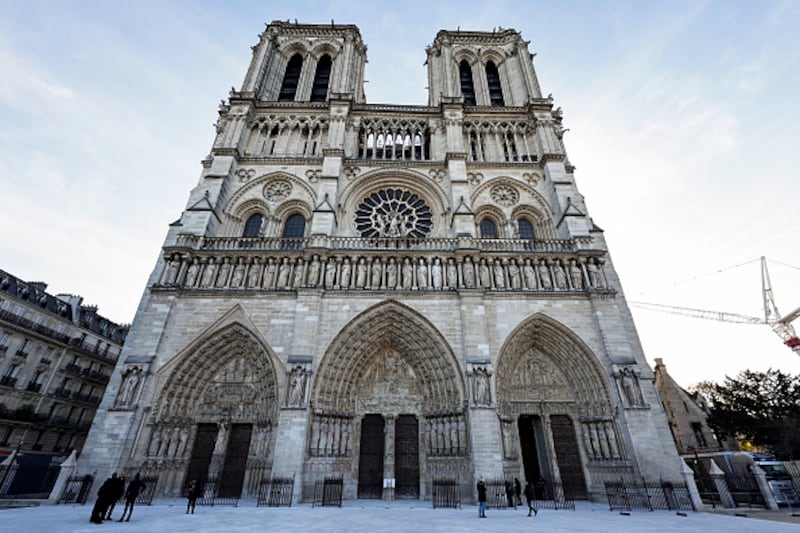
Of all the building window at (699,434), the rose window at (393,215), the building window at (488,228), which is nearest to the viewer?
the rose window at (393,215)

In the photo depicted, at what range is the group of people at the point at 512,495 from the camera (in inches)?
326

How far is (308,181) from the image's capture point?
1745cm

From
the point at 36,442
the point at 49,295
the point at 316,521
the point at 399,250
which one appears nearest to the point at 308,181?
the point at 399,250

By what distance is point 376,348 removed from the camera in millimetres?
13516

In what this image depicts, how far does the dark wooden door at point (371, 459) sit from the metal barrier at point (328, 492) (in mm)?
1310

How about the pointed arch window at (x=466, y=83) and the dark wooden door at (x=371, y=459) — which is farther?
the pointed arch window at (x=466, y=83)

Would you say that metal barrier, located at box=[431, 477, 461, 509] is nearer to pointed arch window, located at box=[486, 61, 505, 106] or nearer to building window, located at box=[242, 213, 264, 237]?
building window, located at box=[242, 213, 264, 237]

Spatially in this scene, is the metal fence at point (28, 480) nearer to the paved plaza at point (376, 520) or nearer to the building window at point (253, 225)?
the paved plaza at point (376, 520)

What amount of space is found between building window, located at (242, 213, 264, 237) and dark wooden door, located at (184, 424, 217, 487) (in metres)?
8.27

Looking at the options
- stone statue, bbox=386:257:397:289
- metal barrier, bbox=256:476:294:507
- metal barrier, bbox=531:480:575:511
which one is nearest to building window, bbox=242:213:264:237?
stone statue, bbox=386:257:397:289

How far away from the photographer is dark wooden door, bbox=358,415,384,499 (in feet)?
38.8

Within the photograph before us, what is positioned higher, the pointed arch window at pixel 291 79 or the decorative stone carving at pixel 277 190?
the pointed arch window at pixel 291 79

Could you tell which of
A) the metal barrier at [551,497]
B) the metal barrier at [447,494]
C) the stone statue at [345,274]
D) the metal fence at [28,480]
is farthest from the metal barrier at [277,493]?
the metal fence at [28,480]

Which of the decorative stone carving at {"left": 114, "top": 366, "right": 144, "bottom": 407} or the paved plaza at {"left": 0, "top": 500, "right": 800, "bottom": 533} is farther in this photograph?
the decorative stone carving at {"left": 114, "top": 366, "right": 144, "bottom": 407}
